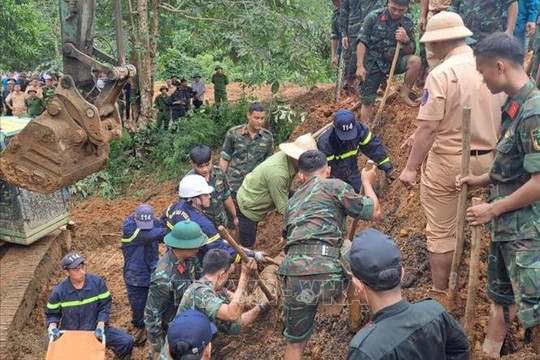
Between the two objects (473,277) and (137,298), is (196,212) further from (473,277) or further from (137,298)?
(473,277)

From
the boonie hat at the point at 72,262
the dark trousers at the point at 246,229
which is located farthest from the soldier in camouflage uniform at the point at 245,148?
the boonie hat at the point at 72,262

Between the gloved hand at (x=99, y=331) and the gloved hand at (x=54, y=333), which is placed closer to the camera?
the gloved hand at (x=54, y=333)

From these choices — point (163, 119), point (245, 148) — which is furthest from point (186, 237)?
point (163, 119)

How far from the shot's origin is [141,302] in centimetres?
632

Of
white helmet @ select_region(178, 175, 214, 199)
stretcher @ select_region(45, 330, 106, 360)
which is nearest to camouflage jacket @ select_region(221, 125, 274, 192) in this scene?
white helmet @ select_region(178, 175, 214, 199)

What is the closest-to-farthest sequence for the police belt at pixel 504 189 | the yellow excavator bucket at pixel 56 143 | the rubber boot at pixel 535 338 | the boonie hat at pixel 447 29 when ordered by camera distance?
the police belt at pixel 504 189, the rubber boot at pixel 535 338, the boonie hat at pixel 447 29, the yellow excavator bucket at pixel 56 143

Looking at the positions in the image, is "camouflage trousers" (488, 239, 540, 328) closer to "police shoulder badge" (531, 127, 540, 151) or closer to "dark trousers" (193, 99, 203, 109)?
"police shoulder badge" (531, 127, 540, 151)

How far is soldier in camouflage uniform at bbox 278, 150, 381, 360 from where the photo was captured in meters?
4.32

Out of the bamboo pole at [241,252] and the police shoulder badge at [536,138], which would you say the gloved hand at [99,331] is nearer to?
the bamboo pole at [241,252]

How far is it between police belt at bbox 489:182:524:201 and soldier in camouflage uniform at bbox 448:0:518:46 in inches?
144

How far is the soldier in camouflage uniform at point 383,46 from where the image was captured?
782 cm

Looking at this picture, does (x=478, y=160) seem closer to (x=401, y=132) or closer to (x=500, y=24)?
(x=500, y=24)

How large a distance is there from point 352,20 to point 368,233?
23.4 ft

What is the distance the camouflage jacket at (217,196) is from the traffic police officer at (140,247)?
67 centimetres
